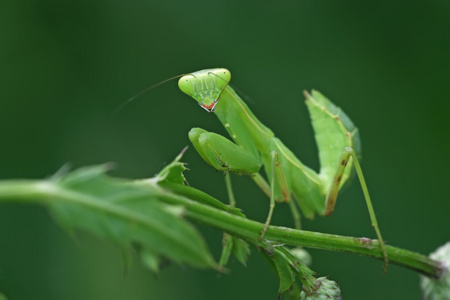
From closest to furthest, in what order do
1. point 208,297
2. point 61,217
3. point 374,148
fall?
1. point 61,217
2. point 208,297
3. point 374,148

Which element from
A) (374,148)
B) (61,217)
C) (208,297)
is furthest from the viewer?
(374,148)

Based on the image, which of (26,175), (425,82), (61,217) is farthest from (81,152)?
(61,217)

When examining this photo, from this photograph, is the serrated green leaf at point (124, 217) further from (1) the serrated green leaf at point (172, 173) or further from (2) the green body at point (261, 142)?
(2) the green body at point (261, 142)

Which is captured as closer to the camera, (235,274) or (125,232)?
(125,232)

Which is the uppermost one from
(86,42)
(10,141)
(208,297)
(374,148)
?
(86,42)

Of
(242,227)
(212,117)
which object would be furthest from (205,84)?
(212,117)

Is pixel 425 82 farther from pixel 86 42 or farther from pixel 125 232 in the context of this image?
pixel 125 232

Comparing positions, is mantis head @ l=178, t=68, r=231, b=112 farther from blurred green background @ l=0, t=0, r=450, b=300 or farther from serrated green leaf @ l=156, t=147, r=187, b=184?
blurred green background @ l=0, t=0, r=450, b=300
